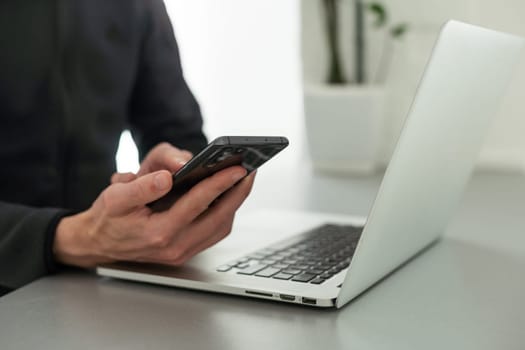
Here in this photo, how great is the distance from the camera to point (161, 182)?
679mm

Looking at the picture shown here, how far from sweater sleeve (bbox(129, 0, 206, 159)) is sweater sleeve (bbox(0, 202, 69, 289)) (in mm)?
514

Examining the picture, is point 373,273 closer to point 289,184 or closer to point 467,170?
point 467,170

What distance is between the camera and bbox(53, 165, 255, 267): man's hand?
70 centimetres

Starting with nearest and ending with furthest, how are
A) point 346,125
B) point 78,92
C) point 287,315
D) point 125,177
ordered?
point 287,315, point 125,177, point 78,92, point 346,125

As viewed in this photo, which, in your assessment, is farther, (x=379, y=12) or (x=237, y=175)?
(x=379, y=12)

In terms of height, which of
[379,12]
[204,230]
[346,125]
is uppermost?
[379,12]

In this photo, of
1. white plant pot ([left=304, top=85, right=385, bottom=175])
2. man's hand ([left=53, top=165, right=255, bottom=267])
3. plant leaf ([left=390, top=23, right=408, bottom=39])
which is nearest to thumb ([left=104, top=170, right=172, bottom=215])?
man's hand ([left=53, top=165, right=255, bottom=267])

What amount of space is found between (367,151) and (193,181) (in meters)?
1.07

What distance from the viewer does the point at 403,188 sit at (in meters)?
0.67

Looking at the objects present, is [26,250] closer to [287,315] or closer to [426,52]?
[287,315]

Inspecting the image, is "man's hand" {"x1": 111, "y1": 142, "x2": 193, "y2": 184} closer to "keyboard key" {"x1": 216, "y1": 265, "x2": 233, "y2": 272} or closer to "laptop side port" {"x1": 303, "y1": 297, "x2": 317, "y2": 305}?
"keyboard key" {"x1": 216, "y1": 265, "x2": 233, "y2": 272}

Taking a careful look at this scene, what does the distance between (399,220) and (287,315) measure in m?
0.15

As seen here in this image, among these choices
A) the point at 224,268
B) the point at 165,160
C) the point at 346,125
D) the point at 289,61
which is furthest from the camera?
the point at 289,61

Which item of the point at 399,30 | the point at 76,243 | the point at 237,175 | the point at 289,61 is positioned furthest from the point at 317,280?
the point at 289,61
